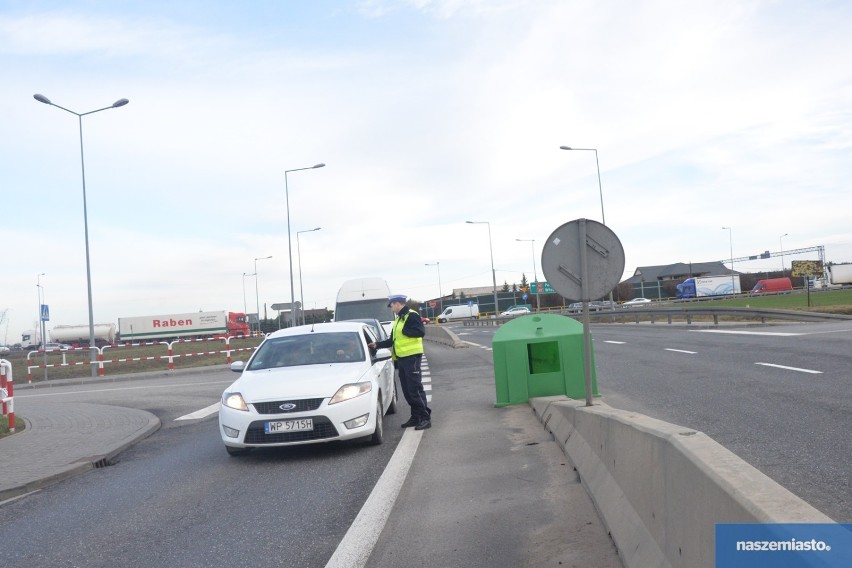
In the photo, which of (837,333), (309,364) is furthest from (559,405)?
(837,333)

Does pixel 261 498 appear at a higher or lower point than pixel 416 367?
lower

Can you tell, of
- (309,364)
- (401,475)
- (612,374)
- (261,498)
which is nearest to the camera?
(261,498)

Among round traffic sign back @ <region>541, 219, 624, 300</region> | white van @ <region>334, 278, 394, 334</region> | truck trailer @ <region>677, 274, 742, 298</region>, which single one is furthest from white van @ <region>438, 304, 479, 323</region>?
round traffic sign back @ <region>541, 219, 624, 300</region>

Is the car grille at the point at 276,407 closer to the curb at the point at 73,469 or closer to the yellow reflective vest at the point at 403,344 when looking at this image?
the yellow reflective vest at the point at 403,344

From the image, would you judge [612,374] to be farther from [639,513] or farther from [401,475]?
[639,513]

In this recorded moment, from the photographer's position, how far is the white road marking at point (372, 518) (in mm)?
5000

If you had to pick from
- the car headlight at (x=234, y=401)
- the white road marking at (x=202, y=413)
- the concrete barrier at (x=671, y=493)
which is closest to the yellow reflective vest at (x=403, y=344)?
the car headlight at (x=234, y=401)

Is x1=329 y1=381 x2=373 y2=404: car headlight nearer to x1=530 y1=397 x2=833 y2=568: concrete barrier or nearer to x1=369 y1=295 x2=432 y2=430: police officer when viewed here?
x1=369 y1=295 x2=432 y2=430: police officer

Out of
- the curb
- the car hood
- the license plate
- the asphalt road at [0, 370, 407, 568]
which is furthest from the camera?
the car hood

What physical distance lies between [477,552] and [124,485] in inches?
176

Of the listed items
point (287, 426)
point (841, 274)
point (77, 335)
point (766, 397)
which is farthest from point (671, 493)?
point (77, 335)

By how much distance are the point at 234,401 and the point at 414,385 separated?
239cm

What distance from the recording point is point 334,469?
8195 millimetres

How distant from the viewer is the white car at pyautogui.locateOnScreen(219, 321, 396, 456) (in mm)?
8719
